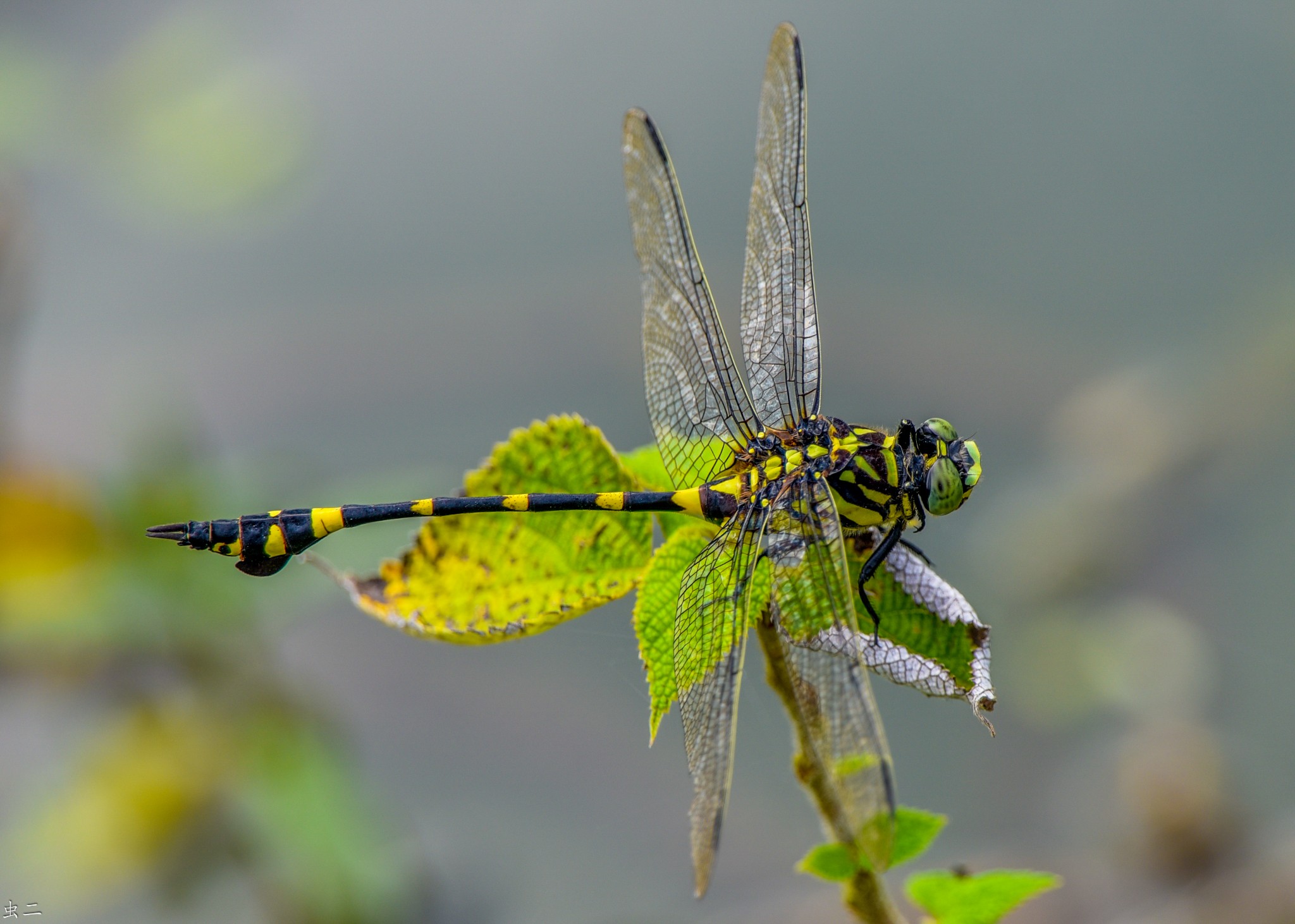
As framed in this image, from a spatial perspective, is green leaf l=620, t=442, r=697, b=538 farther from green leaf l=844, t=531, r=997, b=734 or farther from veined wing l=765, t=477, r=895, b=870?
green leaf l=844, t=531, r=997, b=734

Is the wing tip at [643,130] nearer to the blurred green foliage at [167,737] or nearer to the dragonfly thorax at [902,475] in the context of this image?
the dragonfly thorax at [902,475]

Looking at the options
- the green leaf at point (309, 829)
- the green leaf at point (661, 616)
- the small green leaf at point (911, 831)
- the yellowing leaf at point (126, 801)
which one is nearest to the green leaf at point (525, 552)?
the green leaf at point (661, 616)

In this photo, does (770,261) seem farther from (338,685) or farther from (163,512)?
(338,685)

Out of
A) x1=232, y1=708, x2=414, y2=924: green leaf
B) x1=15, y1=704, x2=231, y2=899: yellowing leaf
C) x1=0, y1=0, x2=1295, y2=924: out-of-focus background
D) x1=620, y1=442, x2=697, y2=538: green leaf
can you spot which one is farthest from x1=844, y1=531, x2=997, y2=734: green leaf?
x1=15, y1=704, x2=231, y2=899: yellowing leaf

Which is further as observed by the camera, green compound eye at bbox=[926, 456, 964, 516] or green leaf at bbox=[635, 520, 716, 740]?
green compound eye at bbox=[926, 456, 964, 516]

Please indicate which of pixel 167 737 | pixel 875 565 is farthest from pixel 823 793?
pixel 167 737

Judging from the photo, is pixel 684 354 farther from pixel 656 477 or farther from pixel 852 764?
pixel 852 764
